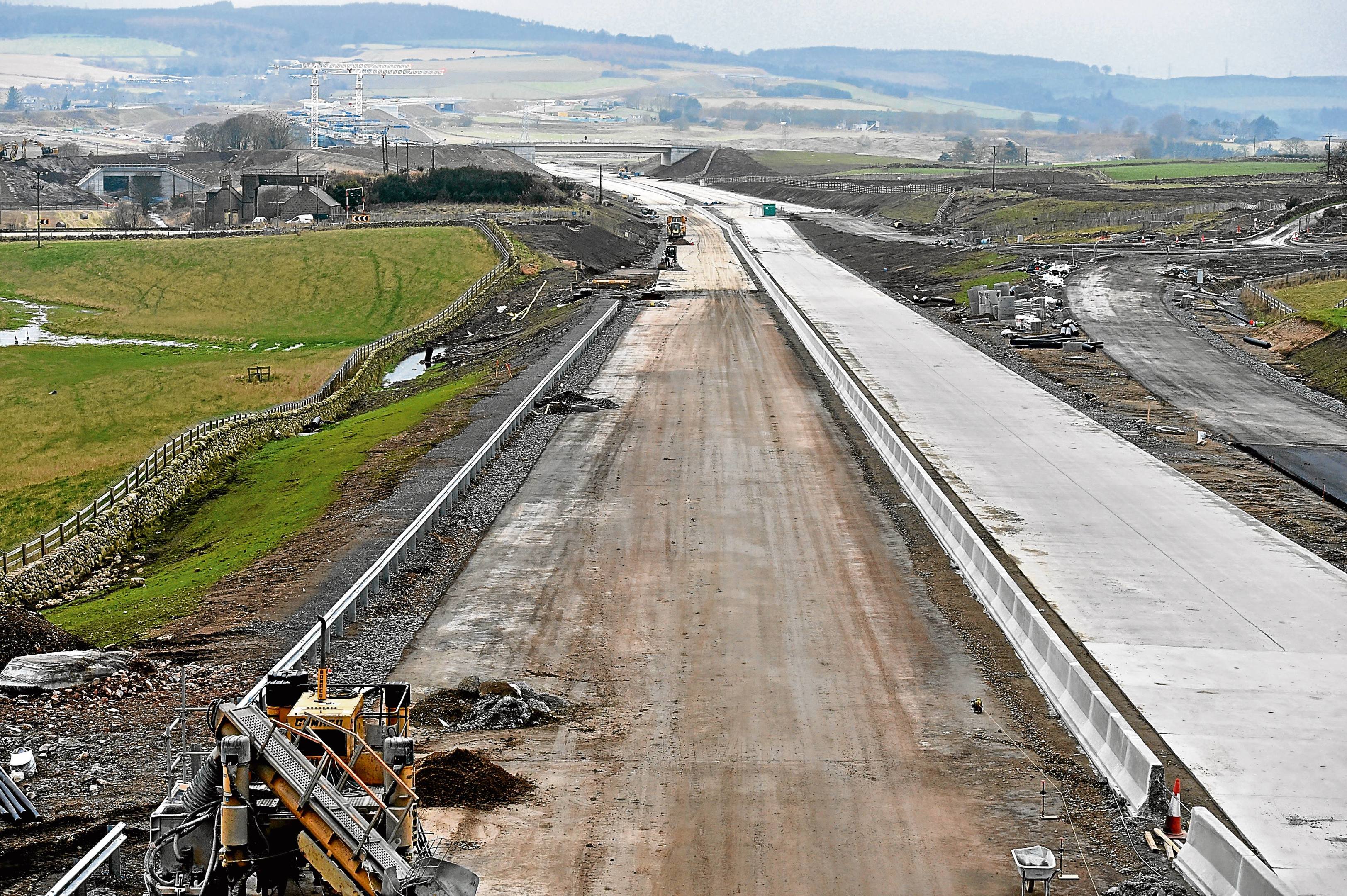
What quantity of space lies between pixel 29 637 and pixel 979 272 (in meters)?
74.0

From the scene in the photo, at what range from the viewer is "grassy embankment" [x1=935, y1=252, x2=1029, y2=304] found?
8288cm

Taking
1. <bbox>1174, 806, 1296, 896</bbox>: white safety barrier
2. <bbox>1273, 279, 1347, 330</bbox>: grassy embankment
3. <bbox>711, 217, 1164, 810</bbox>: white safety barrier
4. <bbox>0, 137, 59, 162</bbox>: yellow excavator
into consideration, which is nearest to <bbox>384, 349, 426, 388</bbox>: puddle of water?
<bbox>711, 217, 1164, 810</bbox>: white safety barrier

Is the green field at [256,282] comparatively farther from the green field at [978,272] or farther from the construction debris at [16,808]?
the construction debris at [16,808]

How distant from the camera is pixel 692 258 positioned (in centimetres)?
10331

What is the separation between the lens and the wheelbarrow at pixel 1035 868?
14.9 metres

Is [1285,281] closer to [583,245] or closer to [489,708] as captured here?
[583,245]

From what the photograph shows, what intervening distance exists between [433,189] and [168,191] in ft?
140

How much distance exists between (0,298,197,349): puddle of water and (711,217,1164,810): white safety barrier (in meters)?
50.8

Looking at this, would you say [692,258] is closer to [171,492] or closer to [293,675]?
[171,492]

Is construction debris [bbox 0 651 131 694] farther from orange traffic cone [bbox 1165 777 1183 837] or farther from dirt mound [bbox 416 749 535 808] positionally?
orange traffic cone [bbox 1165 777 1183 837]

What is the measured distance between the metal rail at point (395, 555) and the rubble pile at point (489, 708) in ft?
6.10

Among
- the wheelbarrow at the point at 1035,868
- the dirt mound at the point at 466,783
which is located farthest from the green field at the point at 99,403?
the wheelbarrow at the point at 1035,868

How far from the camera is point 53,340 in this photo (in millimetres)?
80500

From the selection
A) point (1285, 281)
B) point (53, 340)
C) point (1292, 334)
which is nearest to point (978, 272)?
point (1285, 281)
